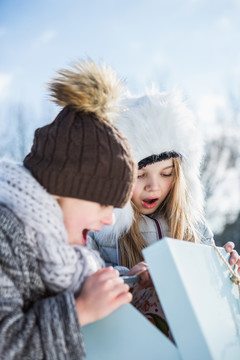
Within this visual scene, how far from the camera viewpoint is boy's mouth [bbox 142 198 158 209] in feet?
5.98

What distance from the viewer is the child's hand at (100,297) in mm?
881

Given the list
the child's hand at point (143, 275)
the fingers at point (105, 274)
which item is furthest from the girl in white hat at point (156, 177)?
the fingers at point (105, 274)

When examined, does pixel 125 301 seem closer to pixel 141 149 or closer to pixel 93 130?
pixel 93 130

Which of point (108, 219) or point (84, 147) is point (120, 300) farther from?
point (84, 147)

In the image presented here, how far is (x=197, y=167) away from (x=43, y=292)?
1.20m

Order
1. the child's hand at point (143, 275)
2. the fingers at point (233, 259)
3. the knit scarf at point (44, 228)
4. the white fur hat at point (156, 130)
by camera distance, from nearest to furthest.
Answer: the knit scarf at point (44, 228) → the child's hand at point (143, 275) → the fingers at point (233, 259) → the white fur hat at point (156, 130)

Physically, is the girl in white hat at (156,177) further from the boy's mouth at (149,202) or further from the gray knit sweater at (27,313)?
the gray knit sweater at (27,313)

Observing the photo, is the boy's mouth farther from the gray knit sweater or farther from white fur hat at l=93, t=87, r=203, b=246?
the gray knit sweater

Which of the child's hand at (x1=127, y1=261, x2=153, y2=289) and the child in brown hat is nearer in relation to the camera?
the child in brown hat

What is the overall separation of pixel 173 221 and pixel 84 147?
3.10 feet

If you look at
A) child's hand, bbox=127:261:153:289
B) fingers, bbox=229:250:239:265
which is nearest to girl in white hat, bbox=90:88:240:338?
fingers, bbox=229:250:239:265

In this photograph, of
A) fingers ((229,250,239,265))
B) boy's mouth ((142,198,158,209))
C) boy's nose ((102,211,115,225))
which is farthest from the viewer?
boy's mouth ((142,198,158,209))

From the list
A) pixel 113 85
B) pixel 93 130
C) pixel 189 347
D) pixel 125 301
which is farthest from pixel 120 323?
pixel 113 85

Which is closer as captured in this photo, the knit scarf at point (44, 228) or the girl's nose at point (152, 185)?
the knit scarf at point (44, 228)
